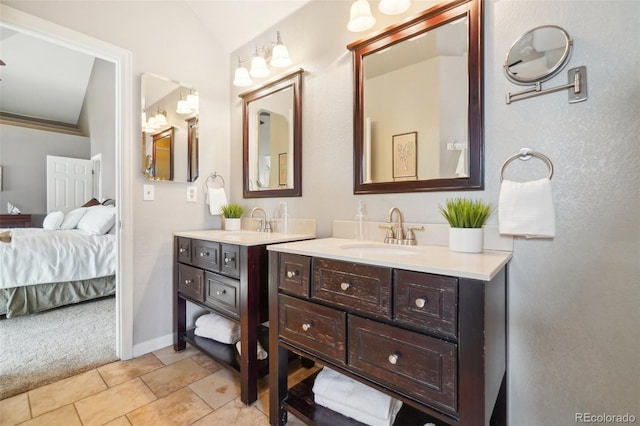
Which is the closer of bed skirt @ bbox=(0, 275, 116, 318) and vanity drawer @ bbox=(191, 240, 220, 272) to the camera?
vanity drawer @ bbox=(191, 240, 220, 272)

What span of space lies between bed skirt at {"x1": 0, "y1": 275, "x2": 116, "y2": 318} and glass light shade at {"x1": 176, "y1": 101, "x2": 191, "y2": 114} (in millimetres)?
2015

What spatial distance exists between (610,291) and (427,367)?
718mm

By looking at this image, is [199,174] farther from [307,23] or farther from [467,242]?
[467,242]

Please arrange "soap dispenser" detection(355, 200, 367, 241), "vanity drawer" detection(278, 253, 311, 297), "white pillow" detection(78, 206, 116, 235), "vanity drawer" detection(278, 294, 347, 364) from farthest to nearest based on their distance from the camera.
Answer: "white pillow" detection(78, 206, 116, 235)
"soap dispenser" detection(355, 200, 367, 241)
"vanity drawer" detection(278, 253, 311, 297)
"vanity drawer" detection(278, 294, 347, 364)

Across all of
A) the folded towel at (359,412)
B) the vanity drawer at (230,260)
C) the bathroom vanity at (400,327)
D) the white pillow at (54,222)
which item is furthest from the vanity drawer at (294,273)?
the white pillow at (54,222)

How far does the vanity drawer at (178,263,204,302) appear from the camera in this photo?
1.77 m

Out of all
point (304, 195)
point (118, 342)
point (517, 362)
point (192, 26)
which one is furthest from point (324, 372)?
point (192, 26)

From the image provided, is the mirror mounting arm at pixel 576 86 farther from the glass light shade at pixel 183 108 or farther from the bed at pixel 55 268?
the bed at pixel 55 268

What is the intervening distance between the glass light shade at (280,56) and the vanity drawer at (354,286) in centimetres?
144

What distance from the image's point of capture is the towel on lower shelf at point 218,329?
1.80 meters

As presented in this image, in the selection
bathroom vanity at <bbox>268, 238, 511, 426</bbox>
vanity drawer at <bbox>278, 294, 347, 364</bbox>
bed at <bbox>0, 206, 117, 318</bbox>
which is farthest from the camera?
bed at <bbox>0, 206, 117, 318</bbox>

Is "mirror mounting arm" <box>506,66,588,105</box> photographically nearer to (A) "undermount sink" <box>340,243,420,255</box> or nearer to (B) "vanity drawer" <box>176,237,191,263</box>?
(A) "undermount sink" <box>340,243,420,255</box>

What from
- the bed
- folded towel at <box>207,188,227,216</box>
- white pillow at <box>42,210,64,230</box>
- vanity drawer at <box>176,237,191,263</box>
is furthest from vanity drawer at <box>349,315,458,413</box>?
white pillow at <box>42,210,64,230</box>

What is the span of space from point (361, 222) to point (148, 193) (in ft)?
4.97
